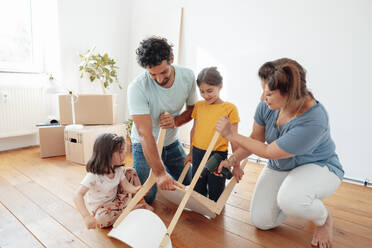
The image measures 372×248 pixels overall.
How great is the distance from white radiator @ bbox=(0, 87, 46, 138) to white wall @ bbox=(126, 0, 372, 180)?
1834 mm

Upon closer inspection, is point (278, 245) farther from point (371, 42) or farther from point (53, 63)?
point (53, 63)

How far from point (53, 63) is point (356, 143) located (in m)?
3.13

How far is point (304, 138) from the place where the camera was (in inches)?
40.1

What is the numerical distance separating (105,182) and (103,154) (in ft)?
0.51

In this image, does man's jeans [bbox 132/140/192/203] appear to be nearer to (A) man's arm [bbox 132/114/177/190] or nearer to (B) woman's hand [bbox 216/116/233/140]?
(A) man's arm [bbox 132/114/177/190]

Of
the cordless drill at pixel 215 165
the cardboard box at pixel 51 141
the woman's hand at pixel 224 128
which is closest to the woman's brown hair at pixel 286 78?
the woman's hand at pixel 224 128

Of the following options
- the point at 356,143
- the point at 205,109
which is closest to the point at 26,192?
the point at 205,109

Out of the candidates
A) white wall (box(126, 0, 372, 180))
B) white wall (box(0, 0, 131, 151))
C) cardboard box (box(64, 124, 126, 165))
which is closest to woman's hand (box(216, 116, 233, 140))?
white wall (box(126, 0, 372, 180))

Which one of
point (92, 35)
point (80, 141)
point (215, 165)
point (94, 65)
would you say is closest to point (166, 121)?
point (215, 165)

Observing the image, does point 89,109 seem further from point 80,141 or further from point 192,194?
point 192,194

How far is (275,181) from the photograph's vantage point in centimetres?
135

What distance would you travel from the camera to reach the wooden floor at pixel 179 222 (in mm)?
1199

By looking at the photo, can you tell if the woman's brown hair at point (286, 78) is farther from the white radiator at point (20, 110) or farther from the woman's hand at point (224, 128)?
the white radiator at point (20, 110)

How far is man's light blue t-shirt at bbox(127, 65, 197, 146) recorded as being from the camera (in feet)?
4.34
